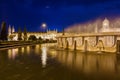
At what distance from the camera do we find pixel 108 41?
23094 millimetres

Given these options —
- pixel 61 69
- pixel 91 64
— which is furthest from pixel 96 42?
pixel 61 69

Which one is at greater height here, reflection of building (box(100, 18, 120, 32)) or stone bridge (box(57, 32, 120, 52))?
reflection of building (box(100, 18, 120, 32))

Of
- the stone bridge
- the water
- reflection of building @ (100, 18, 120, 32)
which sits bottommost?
the water

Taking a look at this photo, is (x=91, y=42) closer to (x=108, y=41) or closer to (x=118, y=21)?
(x=108, y=41)

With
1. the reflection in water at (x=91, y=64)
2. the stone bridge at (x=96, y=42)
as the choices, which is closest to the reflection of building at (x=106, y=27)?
the stone bridge at (x=96, y=42)

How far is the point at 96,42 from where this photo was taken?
80.5 ft

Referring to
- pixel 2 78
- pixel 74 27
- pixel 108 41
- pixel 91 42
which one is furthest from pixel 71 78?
pixel 74 27

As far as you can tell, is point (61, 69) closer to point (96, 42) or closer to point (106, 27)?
point (96, 42)

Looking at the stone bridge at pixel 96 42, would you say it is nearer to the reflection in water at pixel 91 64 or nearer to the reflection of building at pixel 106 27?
the reflection of building at pixel 106 27

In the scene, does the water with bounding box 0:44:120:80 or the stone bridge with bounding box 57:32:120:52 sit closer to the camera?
the water with bounding box 0:44:120:80

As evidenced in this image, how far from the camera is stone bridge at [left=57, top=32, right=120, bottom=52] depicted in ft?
73.7

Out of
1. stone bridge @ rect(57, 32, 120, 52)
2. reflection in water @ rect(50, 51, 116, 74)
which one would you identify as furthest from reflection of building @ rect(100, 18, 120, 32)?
reflection in water @ rect(50, 51, 116, 74)

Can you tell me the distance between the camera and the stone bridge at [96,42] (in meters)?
22.5

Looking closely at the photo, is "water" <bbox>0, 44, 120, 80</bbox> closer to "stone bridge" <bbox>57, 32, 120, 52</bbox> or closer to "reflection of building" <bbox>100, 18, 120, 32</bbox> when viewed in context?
"stone bridge" <bbox>57, 32, 120, 52</bbox>
